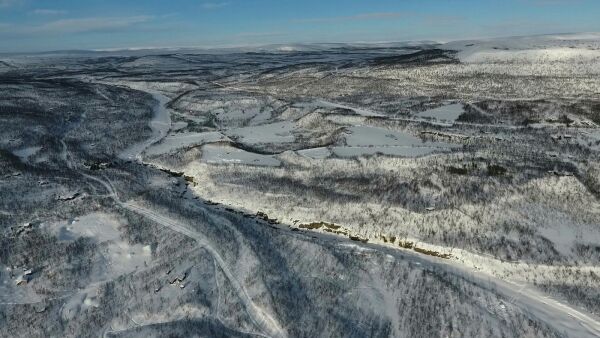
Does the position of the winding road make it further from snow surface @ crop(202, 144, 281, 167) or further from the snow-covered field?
snow surface @ crop(202, 144, 281, 167)

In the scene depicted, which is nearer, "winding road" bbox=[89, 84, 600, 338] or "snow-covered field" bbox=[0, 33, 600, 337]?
"winding road" bbox=[89, 84, 600, 338]

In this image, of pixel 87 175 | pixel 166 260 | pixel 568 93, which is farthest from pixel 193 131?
pixel 568 93

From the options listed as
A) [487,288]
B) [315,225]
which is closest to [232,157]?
[315,225]

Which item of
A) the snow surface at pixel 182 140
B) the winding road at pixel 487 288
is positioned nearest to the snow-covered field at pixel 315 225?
the winding road at pixel 487 288

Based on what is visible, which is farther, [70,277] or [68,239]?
[68,239]

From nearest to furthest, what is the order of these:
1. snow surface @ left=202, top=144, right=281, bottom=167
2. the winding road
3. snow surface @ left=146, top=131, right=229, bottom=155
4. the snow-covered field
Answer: the winding road < the snow-covered field < snow surface @ left=202, top=144, right=281, bottom=167 < snow surface @ left=146, top=131, right=229, bottom=155

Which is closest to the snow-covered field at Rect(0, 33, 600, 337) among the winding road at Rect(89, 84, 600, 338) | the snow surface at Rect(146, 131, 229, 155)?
the winding road at Rect(89, 84, 600, 338)

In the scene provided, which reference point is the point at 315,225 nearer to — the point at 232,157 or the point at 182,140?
the point at 232,157

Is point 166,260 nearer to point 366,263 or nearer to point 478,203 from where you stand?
point 366,263

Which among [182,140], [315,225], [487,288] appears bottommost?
[487,288]

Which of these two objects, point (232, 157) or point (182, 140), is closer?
point (232, 157)

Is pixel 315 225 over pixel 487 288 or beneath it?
over
